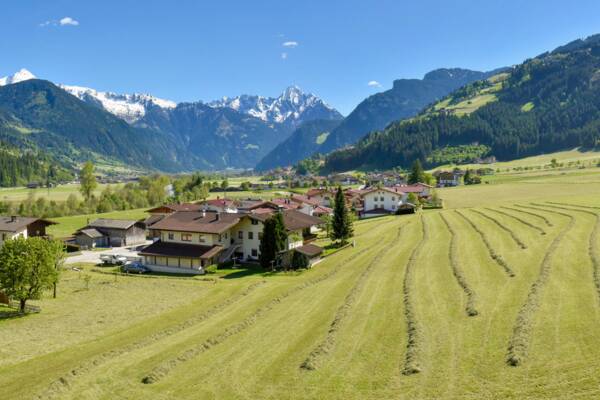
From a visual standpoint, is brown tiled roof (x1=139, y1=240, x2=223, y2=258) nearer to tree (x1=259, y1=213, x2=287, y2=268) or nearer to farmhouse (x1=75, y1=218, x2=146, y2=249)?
tree (x1=259, y1=213, x2=287, y2=268)

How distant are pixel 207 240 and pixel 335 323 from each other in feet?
130

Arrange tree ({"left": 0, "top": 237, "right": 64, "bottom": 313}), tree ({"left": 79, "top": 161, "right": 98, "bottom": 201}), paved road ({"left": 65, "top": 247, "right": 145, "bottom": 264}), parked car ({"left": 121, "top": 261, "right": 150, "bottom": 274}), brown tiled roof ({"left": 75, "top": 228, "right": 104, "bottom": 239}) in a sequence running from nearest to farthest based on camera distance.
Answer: tree ({"left": 0, "top": 237, "right": 64, "bottom": 313})
parked car ({"left": 121, "top": 261, "right": 150, "bottom": 274})
paved road ({"left": 65, "top": 247, "right": 145, "bottom": 264})
brown tiled roof ({"left": 75, "top": 228, "right": 104, "bottom": 239})
tree ({"left": 79, "top": 161, "right": 98, "bottom": 201})

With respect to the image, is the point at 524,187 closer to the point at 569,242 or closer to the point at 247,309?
the point at 569,242

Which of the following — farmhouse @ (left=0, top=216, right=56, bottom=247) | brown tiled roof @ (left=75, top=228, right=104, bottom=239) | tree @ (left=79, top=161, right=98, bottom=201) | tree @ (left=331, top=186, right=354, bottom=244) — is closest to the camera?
tree @ (left=331, top=186, right=354, bottom=244)

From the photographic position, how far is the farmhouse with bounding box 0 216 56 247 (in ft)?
269

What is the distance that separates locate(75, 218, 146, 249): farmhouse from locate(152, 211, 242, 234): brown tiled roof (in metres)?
25.2

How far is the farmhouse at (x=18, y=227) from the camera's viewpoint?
82.1 meters

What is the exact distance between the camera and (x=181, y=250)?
220 feet


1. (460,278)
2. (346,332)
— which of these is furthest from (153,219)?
(346,332)

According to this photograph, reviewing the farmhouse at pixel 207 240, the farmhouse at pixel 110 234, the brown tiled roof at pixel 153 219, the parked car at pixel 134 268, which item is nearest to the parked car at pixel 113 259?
the farmhouse at pixel 207 240

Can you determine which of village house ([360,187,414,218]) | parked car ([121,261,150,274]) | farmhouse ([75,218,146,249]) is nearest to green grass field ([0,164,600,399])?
parked car ([121,261,150,274])

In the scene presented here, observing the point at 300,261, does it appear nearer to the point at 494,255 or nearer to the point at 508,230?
the point at 494,255

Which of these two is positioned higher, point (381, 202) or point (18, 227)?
point (18, 227)

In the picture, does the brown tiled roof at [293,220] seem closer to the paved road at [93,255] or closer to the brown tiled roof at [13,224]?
the paved road at [93,255]
